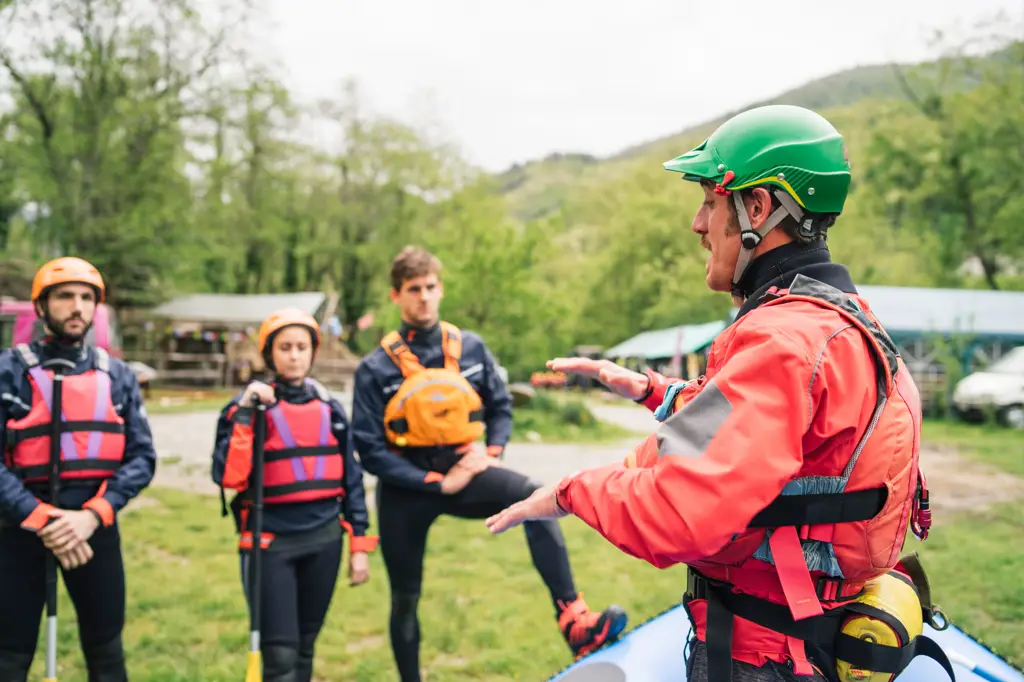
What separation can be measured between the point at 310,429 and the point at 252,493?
1.44 feet

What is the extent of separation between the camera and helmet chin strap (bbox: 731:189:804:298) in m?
1.93

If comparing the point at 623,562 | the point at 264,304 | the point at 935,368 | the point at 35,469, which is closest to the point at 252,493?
the point at 35,469

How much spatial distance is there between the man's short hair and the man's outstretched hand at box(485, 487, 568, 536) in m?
2.70

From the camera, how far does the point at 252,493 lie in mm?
4059

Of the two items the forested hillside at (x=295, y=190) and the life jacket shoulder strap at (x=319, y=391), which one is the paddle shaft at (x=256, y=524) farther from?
the forested hillside at (x=295, y=190)

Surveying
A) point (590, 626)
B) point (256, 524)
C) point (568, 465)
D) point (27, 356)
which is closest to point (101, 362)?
point (27, 356)

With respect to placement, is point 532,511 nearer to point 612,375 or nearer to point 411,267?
point 612,375

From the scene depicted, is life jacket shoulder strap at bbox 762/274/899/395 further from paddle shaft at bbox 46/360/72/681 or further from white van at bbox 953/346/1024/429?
white van at bbox 953/346/1024/429

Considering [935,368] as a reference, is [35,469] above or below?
above

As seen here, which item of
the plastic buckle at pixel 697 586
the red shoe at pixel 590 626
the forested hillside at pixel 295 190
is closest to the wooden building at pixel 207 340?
the forested hillside at pixel 295 190

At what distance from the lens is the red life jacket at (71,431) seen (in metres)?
3.87

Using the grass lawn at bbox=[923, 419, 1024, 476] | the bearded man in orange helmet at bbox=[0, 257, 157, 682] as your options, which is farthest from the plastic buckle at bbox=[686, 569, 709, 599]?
the grass lawn at bbox=[923, 419, 1024, 476]

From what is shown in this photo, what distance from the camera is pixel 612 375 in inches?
104

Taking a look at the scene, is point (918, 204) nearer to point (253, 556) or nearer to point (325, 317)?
point (325, 317)
